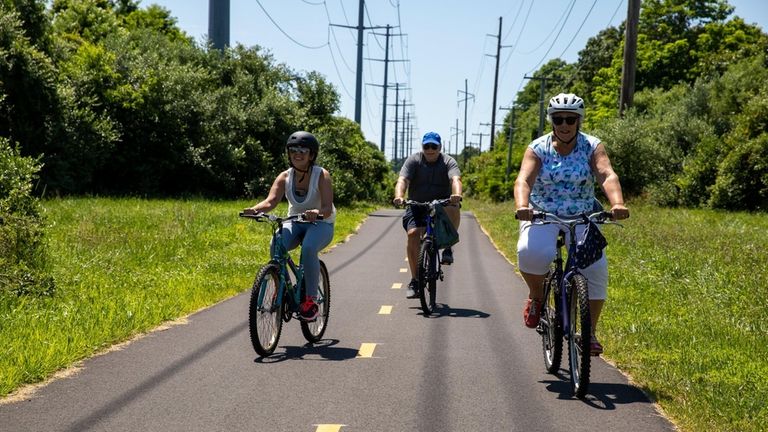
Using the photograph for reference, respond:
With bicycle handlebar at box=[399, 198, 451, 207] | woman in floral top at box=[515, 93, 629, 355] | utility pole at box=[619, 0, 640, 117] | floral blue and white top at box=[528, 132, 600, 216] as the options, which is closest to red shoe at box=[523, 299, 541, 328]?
woman in floral top at box=[515, 93, 629, 355]

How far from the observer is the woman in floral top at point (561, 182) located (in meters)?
6.41

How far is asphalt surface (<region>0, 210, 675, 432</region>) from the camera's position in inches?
210

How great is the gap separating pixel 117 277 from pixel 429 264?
468cm

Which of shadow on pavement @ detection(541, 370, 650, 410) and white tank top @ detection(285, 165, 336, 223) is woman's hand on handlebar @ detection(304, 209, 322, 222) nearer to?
white tank top @ detection(285, 165, 336, 223)

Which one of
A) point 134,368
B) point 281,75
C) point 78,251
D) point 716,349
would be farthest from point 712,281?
point 281,75

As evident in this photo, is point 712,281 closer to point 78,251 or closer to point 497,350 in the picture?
point 497,350

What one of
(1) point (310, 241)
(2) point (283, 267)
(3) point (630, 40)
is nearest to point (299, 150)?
(1) point (310, 241)

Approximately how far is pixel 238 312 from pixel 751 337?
18.0ft

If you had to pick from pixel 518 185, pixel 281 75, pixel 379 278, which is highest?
pixel 281 75

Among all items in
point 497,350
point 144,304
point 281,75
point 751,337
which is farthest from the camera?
point 281,75

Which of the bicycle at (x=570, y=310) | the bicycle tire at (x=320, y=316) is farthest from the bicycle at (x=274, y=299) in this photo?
the bicycle at (x=570, y=310)

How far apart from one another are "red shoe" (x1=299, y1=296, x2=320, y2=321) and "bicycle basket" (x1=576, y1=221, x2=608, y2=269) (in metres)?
2.62

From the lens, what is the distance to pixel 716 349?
781cm

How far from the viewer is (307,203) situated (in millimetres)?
7891
